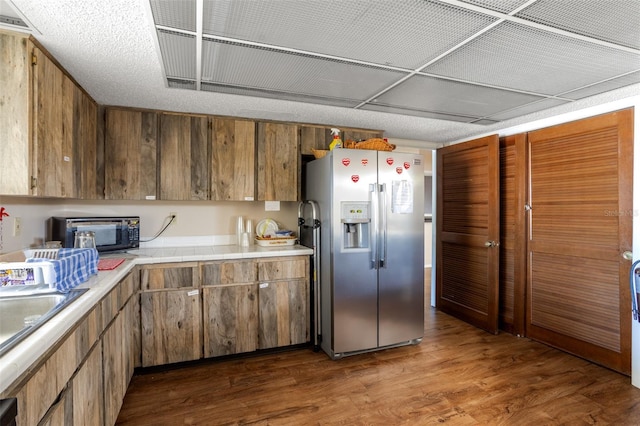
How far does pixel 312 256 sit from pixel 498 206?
1.94 m

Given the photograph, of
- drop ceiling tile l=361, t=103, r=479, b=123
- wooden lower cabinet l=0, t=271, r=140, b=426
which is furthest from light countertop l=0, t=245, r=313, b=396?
drop ceiling tile l=361, t=103, r=479, b=123

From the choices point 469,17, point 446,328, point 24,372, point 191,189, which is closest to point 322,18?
point 469,17

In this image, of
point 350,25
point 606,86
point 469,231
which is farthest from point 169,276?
point 606,86

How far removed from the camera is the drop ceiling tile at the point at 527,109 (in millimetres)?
2723

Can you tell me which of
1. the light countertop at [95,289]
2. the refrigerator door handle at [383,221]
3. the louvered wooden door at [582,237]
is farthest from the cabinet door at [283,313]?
the louvered wooden door at [582,237]

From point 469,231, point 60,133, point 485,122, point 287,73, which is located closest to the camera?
point 60,133

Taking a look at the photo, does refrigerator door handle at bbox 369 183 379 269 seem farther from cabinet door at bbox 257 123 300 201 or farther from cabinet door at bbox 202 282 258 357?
cabinet door at bbox 202 282 258 357

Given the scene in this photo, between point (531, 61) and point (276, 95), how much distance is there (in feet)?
5.58

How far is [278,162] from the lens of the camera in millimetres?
3248

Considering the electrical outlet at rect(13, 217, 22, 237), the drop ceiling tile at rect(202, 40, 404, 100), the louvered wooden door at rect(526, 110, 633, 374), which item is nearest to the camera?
the drop ceiling tile at rect(202, 40, 404, 100)

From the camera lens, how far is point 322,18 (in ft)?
5.04

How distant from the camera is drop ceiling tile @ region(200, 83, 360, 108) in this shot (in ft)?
7.88

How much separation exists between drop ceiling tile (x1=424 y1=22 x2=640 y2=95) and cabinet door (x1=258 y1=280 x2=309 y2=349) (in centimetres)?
208

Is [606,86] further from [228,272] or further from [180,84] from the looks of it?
[228,272]
